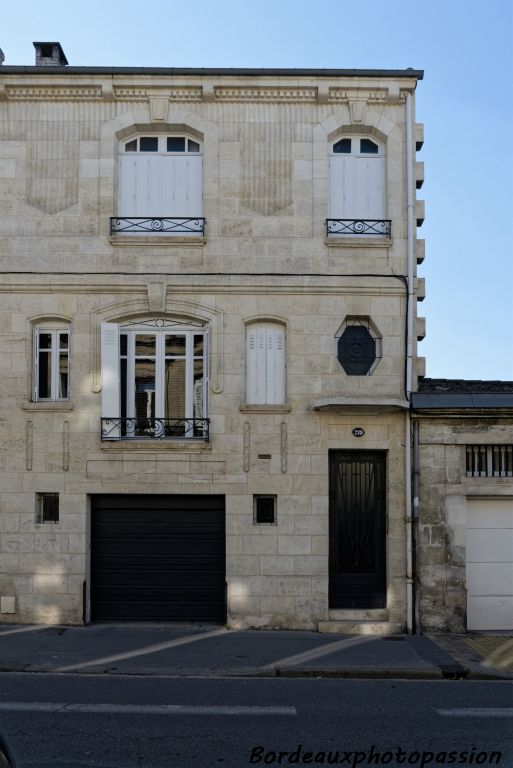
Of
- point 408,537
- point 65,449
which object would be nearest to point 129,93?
point 65,449

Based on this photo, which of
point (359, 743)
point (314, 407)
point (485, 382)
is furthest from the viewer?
point (485, 382)

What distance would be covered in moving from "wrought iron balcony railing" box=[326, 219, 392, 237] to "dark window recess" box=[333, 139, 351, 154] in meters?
1.36

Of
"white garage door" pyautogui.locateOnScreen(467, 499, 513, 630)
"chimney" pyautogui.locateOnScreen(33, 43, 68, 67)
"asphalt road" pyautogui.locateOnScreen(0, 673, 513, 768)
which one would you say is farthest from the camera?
"chimney" pyautogui.locateOnScreen(33, 43, 68, 67)

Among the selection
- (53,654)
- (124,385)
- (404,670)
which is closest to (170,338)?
(124,385)

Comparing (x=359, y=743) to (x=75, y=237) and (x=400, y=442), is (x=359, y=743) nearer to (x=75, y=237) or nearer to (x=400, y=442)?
(x=400, y=442)

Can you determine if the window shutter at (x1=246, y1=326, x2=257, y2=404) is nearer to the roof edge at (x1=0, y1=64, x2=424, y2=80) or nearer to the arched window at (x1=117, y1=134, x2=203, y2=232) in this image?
the arched window at (x1=117, y1=134, x2=203, y2=232)

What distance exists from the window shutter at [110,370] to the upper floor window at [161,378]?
4.2 inches

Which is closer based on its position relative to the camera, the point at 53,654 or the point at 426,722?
the point at 426,722

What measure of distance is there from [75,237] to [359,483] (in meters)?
6.52

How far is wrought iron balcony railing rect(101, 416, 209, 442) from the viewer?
542 inches

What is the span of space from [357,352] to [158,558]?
4984 millimetres

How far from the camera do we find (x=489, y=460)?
1384 centimetres

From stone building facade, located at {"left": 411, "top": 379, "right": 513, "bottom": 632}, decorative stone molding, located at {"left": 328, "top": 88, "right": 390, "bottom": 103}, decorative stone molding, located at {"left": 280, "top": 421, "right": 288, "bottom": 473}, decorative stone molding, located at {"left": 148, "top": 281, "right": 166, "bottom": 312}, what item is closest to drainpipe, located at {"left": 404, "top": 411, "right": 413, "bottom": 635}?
stone building facade, located at {"left": 411, "top": 379, "right": 513, "bottom": 632}

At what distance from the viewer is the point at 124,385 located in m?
14.1
